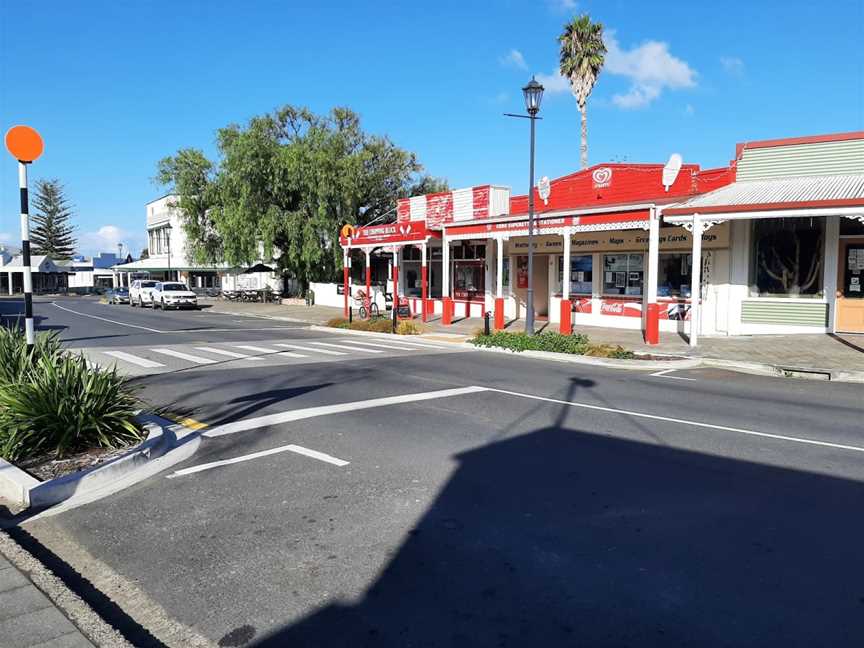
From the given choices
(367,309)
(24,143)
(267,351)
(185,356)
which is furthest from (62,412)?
(367,309)

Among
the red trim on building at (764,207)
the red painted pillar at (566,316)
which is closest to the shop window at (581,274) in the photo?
the red painted pillar at (566,316)

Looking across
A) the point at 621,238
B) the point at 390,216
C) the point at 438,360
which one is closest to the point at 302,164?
the point at 390,216

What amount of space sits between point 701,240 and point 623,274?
10.6 ft

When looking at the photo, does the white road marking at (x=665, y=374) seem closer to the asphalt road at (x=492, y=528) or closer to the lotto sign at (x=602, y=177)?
the asphalt road at (x=492, y=528)

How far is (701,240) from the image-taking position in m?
18.4

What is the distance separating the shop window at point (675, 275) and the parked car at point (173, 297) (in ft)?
94.8

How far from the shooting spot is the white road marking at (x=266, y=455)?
6.45 m

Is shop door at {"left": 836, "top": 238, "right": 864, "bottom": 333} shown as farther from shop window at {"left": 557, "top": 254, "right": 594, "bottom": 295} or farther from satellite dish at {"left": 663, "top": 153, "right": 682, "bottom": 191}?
shop window at {"left": 557, "top": 254, "right": 594, "bottom": 295}

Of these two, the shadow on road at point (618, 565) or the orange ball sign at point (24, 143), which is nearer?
the shadow on road at point (618, 565)

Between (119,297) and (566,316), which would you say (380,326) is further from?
(119,297)

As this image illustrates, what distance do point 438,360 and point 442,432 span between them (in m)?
6.96

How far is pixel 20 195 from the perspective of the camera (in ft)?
27.1

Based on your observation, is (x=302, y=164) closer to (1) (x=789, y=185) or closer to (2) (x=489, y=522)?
(1) (x=789, y=185)

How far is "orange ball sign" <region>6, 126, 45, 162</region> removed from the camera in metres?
8.13
